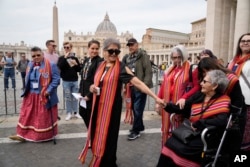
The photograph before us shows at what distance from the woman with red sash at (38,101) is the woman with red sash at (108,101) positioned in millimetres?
1822

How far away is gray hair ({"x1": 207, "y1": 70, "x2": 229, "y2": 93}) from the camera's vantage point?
9.55 ft

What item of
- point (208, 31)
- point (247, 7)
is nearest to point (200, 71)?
point (247, 7)

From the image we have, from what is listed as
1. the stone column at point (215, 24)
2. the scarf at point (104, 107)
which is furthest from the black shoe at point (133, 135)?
the stone column at point (215, 24)

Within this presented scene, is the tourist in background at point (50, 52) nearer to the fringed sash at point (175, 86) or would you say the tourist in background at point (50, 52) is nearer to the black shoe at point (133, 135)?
the black shoe at point (133, 135)

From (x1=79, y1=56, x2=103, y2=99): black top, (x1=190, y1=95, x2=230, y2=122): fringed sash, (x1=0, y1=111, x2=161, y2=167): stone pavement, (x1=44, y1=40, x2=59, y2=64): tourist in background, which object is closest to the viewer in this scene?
(x1=190, y1=95, x2=230, y2=122): fringed sash

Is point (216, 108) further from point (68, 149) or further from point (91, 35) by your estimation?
point (91, 35)

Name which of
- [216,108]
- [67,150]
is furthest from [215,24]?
[216,108]

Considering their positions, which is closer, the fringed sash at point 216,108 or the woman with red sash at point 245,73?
the fringed sash at point 216,108

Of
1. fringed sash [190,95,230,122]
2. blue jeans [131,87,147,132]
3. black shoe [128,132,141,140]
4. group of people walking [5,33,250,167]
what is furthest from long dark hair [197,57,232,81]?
black shoe [128,132,141,140]

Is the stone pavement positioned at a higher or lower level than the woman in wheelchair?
lower

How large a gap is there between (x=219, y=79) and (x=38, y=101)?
3647 millimetres

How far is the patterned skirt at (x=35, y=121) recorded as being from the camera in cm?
492

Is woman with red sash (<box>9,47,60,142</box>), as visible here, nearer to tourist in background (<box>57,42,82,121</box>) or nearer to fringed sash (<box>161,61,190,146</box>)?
tourist in background (<box>57,42,82,121</box>)

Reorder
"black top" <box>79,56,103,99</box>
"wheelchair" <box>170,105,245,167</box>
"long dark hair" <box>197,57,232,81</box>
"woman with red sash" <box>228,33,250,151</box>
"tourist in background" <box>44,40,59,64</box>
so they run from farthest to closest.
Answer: "tourist in background" <box>44,40,59,64</box> → "black top" <box>79,56,103,99</box> → "woman with red sash" <box>228,33,250,151</box> → "long dark hair" <box>197,57,232,81</box> → "wheelchair" <box>170,105,245,167</box>
